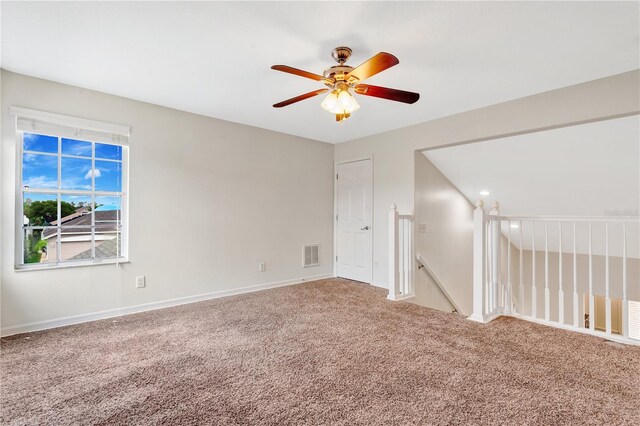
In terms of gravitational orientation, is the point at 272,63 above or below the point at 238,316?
above

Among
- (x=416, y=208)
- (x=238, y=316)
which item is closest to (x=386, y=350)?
(x=238, y=316)

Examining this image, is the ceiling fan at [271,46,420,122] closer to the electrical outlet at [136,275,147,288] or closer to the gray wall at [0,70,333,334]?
the gray wall at [0,70,333,334]

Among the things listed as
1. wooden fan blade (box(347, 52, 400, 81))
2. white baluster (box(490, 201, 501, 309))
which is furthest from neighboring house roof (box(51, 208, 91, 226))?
white baluster (box(490, 201, 501, 309))

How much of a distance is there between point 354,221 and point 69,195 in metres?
3.71

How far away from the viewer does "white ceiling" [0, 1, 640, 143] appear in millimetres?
1939

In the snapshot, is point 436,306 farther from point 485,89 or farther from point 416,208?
point 485,89

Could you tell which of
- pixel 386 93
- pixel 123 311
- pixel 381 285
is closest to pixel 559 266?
pixel 381 285

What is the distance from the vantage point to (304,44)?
A: 230cm

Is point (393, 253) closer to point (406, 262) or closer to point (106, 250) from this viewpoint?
point (406, 262)

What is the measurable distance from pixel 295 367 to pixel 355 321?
42.2 inches

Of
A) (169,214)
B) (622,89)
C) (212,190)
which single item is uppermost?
(622,89)

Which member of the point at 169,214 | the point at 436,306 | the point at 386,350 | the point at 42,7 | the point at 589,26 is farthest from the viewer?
the point at 436,306

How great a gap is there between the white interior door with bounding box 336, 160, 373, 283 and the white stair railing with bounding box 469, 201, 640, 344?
1.90 metres

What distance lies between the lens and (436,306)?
15.2ft
